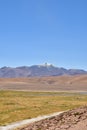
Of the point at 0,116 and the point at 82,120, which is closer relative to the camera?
the point at 82,120

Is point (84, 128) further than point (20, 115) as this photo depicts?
No

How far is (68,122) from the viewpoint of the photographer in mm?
30156

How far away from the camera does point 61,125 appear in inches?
1177

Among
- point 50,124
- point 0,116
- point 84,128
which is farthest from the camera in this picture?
point 0,116

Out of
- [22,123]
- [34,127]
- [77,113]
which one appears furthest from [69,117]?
[22,123]

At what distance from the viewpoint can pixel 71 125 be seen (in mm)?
28906

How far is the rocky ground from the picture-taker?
93.5 ft

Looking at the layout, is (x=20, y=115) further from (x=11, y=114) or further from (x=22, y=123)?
(x=22, y=123)

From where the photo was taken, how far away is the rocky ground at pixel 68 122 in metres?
28.5

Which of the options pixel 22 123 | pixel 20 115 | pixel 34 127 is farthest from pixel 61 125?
pixel 20 115

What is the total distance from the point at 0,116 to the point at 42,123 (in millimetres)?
17042

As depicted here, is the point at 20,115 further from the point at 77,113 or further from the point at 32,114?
the point at 77,113

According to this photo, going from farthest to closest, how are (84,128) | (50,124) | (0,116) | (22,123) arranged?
(0,116)
(22,123)
(50,124)
(84,128)

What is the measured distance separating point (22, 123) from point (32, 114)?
9.60 metres
